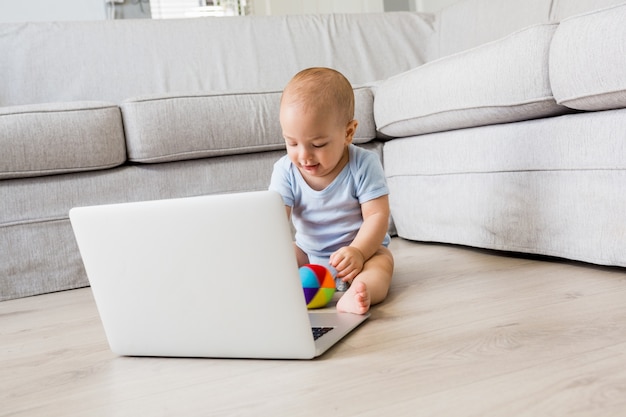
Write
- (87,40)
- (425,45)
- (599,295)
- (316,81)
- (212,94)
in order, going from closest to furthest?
(599,295) < (316,81) < (212,94) < (87,40) < (425,45)

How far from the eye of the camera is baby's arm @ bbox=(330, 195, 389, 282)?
1312 mm

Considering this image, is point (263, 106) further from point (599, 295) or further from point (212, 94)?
point (599, 295)

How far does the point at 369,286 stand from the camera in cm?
128

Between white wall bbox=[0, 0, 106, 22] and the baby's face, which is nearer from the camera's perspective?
the baby's face

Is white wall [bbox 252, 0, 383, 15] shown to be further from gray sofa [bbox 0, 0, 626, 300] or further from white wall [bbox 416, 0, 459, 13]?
gray sofa [bbox 0, 0, 626, 300]

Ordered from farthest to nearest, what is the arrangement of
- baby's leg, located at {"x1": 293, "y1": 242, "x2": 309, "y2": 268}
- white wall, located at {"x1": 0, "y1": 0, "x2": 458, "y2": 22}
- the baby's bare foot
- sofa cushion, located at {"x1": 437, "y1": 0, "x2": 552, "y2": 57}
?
white wall, located at {"x1": 0, "y1": 0, "x2": 458, "y2": 22} < sofa cushion, located at {"x1": 437, "y1": 0, "x2": 552, "y2": 57} < baby's leg, located at {"x1": 293, "y1": 242, "x2": 309, "y2": 268} < the baby's bare foot

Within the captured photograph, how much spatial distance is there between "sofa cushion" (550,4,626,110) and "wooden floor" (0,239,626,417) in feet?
1.14

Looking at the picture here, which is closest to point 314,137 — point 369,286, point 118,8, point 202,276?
point 369,286

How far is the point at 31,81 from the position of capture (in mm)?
2393

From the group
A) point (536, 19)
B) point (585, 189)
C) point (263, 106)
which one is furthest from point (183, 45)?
point (585, 189)

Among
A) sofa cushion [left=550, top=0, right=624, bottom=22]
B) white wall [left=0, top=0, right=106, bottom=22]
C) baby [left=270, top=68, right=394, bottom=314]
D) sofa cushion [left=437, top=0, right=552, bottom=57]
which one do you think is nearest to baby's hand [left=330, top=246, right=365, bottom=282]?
baby [left=270, top=68, right=394, bottom=314]

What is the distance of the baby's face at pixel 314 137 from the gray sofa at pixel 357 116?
428mm

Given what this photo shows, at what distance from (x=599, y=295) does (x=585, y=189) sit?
0.91 feet

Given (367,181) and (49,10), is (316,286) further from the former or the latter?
(49,10)
